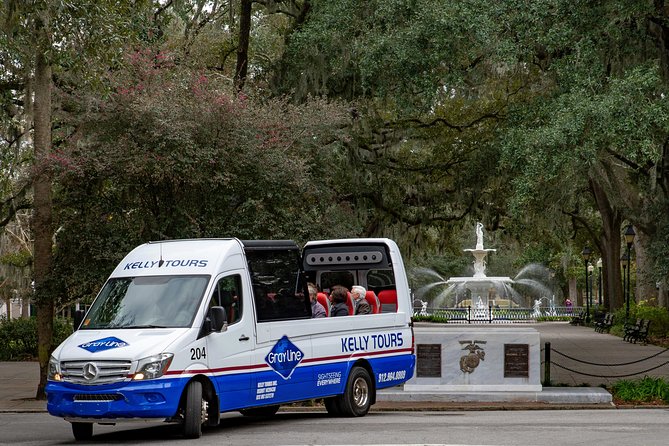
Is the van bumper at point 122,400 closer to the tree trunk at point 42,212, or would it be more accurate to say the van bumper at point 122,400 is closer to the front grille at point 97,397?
the front grille at point 97,397

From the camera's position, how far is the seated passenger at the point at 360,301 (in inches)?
655

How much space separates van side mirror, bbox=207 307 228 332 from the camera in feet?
44.7

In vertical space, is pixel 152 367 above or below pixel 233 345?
below

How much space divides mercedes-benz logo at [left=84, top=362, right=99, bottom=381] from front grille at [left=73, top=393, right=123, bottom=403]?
200mm

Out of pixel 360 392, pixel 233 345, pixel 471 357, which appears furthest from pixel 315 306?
pixel 471 357

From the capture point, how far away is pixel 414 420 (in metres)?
15.9

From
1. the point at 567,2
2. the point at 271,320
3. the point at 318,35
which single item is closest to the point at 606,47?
Result: the point at 567,2

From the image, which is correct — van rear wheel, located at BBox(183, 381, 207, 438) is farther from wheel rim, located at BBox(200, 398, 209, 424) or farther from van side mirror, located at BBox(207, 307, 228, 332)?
van side mirror, located at BBox(207, 307, 228, 332)

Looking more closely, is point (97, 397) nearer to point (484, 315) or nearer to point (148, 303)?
point (148, 303)

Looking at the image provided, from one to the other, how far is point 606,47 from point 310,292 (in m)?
10.3

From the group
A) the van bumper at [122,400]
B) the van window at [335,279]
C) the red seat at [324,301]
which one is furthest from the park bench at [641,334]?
the van bumper at [122,400]

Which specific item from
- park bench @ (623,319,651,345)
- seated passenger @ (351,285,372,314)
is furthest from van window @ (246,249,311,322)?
park bench @ (623,319,651,345)

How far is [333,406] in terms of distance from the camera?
53.8ft

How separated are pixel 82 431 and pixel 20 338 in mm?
20071
